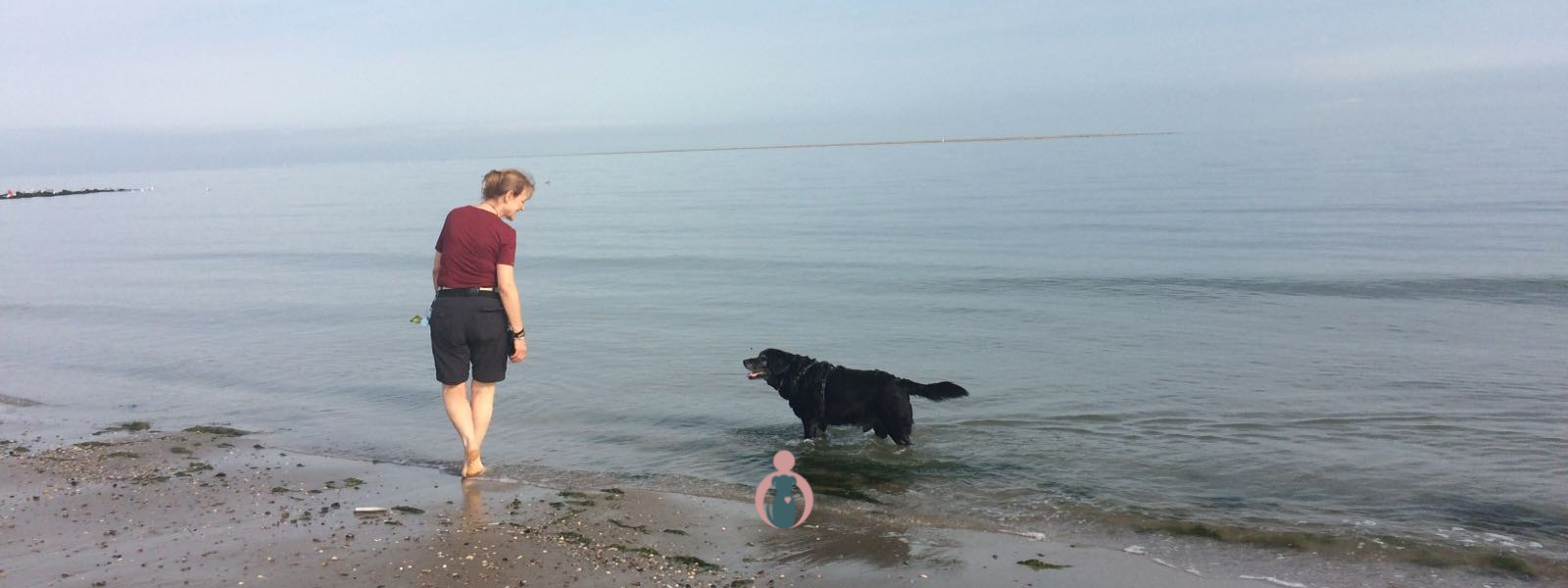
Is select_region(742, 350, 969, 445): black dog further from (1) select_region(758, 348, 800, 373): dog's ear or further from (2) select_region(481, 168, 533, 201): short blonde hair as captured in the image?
(2) select_region(481, 168, 533, 201): short blonde hair

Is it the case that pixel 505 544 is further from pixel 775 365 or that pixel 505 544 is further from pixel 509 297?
pixel 775 365

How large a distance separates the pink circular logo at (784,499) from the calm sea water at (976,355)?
536 mm

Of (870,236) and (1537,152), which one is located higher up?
(1537,152)

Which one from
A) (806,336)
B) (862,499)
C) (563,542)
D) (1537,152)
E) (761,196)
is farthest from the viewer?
(1537,152)

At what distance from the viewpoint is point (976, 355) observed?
11805 mm

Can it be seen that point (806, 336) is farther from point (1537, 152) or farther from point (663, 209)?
point (1537, 152)

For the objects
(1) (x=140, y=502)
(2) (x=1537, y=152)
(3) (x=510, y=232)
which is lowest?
(1) (x=140, y=502)

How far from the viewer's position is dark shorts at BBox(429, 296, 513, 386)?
602 centimetres

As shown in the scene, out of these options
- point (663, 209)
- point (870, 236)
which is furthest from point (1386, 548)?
point (663, 209)

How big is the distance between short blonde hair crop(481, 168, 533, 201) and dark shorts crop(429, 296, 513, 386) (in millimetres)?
582

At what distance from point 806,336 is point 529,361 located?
11.6 feet

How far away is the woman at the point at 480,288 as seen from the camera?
593cm

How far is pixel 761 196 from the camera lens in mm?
46188

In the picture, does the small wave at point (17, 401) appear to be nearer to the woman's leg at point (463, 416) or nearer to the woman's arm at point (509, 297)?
the woman's leg at point (463, 416)
